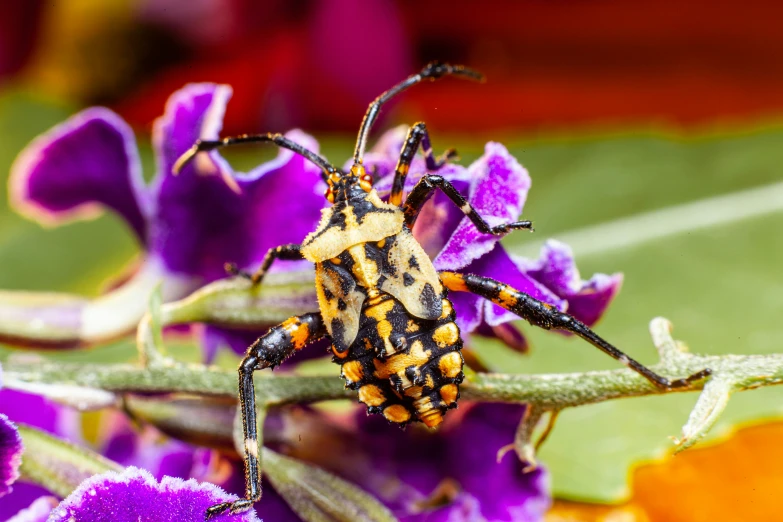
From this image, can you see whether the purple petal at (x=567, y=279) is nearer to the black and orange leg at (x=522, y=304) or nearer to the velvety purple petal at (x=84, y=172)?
the black and orange leg at (x=522, y=304)

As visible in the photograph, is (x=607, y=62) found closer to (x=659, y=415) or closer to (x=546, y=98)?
(x=546, y=98)

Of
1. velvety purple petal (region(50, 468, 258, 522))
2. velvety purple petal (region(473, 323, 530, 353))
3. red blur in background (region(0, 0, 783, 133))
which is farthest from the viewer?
red blur in background (region(0, 0, 783, 133))

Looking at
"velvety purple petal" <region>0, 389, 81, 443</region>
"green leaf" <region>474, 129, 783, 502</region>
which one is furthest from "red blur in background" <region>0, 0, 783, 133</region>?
"velvety purple petal" <region>0, 389, 81, 443</region>

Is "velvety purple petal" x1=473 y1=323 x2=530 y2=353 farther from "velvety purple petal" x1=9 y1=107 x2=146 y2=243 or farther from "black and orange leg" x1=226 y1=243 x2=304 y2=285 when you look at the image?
"velvety purple petal" x1=9 y1=107 x2=146 y2=243

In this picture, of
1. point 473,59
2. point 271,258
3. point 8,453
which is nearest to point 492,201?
point 271,258

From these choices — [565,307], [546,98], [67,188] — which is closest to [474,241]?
[565,307]

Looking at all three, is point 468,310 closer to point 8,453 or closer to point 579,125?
point 8,453
